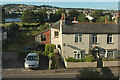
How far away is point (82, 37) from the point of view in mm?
20016

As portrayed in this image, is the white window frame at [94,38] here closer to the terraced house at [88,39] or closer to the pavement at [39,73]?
the terraced house at [88,39]

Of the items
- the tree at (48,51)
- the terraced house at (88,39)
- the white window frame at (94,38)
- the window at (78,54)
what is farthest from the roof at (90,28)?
the tree at (48,51)

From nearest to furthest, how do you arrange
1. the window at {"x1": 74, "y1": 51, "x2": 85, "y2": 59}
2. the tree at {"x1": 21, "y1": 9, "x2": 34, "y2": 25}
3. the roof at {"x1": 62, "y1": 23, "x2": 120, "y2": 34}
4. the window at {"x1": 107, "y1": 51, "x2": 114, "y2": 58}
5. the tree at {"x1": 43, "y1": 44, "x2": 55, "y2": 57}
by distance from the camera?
1. the roof at {"x1": 62, "y1": 23, "x2": 120, "y2": 34}
2. the window at {"x1": 74, "y1": 51, "x2": 85, "y2": 59}
3. the window at {"x1": 107, "y1": 51, "x2": 114, "y2": 58}
4. the tree at {"x1": 43, "y1": 44, "x2": 55, "y2": 57}
5. the tree at {"x1": 21, "y1": 9, "x2": 34, "y2": 25}

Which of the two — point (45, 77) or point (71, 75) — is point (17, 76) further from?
point (71, 75)

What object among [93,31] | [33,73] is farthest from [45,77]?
[93,31]

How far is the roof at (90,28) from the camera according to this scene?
65.4 ft

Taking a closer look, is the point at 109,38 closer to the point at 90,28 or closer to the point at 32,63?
the point at 90,28

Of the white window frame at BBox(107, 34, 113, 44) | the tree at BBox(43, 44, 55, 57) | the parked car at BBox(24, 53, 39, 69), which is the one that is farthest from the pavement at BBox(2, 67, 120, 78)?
the white window frame at BBox(107, 34, 113, 44)

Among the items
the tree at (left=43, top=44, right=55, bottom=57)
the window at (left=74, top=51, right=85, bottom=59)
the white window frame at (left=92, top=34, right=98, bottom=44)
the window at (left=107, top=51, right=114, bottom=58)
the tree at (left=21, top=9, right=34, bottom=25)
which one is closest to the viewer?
the window at (left=74, top=51, right=85, bottom=59)

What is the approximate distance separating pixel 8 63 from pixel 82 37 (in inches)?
368

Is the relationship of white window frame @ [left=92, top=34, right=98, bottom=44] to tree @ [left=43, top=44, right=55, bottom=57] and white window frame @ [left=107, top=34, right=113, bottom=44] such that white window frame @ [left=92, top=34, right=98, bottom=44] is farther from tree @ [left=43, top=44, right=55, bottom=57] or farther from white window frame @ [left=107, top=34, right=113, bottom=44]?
tree @ [left=43, top=44, right=55, bottom=57]

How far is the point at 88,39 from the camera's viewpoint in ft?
65.8

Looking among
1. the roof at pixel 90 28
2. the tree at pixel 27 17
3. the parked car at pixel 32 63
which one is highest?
the tree at pixel 27 17

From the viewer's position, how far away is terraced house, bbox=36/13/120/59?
1992 cm
